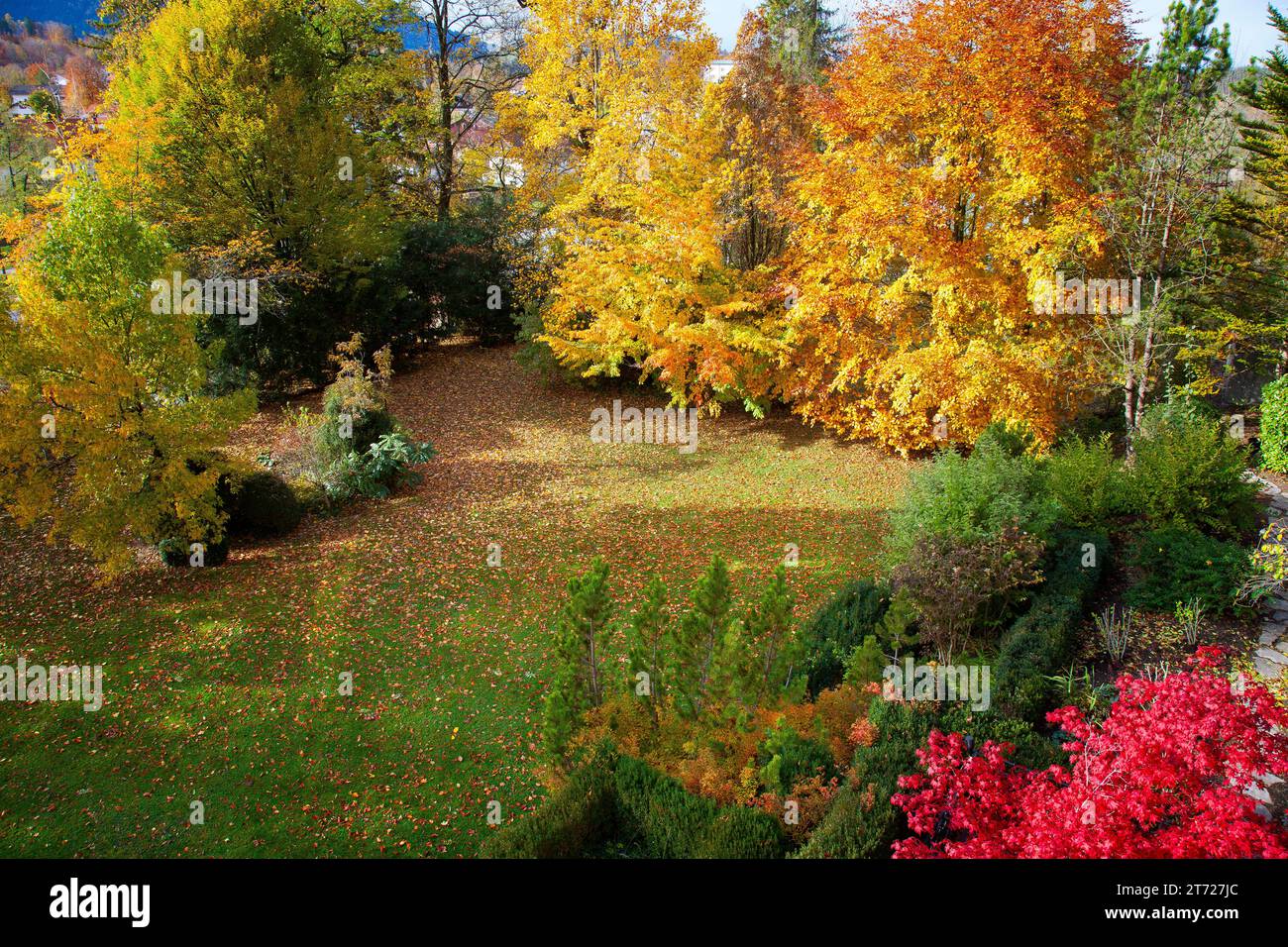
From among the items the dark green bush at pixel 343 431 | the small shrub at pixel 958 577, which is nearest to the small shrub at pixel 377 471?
the dark green bush at pixel 343 431

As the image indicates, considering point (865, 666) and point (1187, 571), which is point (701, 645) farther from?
point (1187, 571)

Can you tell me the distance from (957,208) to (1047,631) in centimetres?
906

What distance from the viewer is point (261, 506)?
11.9 m

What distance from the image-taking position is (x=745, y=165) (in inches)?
648

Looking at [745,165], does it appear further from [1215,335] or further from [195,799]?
[195,799]

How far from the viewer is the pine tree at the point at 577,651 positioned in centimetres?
595

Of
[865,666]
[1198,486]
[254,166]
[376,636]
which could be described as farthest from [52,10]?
[1198,486]

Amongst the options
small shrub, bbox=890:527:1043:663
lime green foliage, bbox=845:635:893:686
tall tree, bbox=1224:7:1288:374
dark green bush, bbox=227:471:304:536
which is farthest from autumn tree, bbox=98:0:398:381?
tall tree, bbox=1224:7:1288:374

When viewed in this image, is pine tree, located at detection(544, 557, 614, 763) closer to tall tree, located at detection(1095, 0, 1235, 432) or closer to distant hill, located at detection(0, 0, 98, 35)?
tall tree, located at detection(1095, 0, 1235, 432)

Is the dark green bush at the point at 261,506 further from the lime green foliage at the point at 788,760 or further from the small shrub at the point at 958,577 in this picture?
the small shrub at the point at 958,577

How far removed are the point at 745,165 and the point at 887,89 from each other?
4.03 metres

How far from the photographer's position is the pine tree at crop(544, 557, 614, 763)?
5953 mm

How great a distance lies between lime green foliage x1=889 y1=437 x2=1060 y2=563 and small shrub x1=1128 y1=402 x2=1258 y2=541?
1298 mm

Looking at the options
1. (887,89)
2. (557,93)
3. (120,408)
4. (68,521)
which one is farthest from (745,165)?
(68,521)
